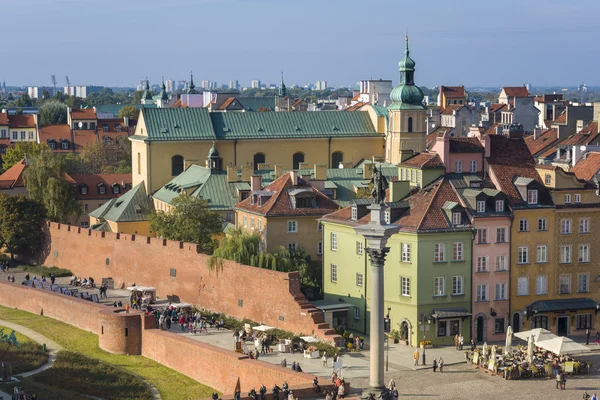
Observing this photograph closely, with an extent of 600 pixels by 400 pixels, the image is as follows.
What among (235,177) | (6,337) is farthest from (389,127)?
(6,337)

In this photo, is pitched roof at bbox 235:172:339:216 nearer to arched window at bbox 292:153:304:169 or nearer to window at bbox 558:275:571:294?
window at bbox 558:275:571:294

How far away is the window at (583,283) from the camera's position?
56375mm

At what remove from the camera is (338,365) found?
154 ft

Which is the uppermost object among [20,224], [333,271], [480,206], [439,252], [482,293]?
[480,206]

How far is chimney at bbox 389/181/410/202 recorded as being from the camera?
180 feet

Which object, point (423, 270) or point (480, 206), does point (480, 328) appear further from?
point (480, 206)

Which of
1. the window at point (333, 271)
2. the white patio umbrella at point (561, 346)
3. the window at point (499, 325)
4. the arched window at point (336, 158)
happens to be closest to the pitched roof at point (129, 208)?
the arched window at point (336, 158)

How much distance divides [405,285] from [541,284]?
6679 mm

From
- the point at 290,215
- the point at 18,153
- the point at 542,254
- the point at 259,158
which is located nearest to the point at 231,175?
Answer: the point at 290,215

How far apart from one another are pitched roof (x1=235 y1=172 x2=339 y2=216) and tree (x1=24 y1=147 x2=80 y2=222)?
21.2 m

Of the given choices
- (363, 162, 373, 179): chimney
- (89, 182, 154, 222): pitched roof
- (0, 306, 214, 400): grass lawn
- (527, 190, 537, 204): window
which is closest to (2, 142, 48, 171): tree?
(89, 182, 154, 222): pitched roof

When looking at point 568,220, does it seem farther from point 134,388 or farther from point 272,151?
point 272,151

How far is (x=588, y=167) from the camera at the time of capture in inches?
2466

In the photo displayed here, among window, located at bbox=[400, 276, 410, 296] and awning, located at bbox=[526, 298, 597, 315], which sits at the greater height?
window, located at bbox=[400, 276, 410, 296]
